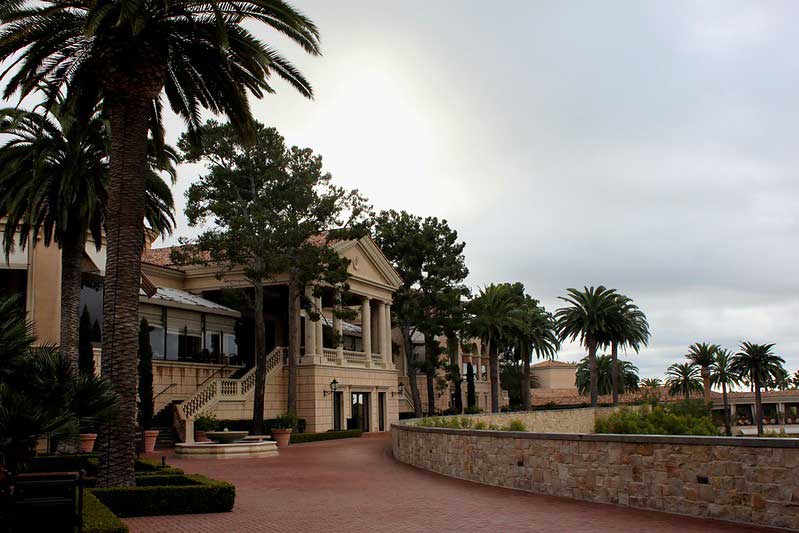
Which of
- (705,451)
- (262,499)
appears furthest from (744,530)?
(262,499)

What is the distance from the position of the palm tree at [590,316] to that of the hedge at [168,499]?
2026 inches

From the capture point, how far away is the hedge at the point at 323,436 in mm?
35156

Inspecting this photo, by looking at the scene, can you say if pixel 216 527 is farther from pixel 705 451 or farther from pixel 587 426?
pixel 587 426

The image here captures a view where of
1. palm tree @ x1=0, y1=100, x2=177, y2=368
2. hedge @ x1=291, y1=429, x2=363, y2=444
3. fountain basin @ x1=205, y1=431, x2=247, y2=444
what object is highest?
palm tree @ x1=0, y1=100, x2=177, y2=368

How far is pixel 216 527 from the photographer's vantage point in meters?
12.0

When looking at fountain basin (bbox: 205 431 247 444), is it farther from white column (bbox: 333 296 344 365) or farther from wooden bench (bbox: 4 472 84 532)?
wooden bench (bbox: 4 472 84 532)

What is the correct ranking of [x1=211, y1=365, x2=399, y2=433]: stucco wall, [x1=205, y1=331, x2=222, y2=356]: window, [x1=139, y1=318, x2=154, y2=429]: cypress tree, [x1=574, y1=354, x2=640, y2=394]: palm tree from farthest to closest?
[x1=574, y1=354, x2=640, y2=394]: palm tree → [x1=205, y1=331, x2=222, y2=356]: window → [x1=211, y1=365, x2=399, y2=433]: stucco wall → [x1=139, y1=318, x2=154, y2=429]: cypress tree

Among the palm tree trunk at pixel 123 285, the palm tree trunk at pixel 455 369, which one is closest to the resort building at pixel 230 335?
the palm tree trunk at pixel 455 369

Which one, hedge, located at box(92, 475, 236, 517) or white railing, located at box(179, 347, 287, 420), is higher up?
white railing, located at box(179, 347, 287, 420)

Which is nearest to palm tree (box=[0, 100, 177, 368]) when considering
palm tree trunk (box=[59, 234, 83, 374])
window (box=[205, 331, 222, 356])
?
palm tree trunk (box=[59, 234, 83, 374])

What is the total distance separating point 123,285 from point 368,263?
107 ft

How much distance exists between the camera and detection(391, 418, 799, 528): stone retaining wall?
1074 centimetres

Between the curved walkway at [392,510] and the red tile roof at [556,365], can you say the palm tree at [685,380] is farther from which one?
the curved walkway at [392,510]

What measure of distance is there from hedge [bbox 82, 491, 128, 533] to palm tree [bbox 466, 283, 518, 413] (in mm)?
44423
